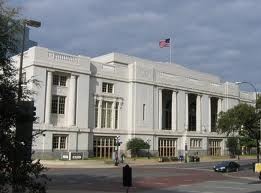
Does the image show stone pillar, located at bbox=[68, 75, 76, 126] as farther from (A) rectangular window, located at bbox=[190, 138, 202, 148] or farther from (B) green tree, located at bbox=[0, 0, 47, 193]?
(B) green tree, located at bbox=[0, 0, 47, 193]

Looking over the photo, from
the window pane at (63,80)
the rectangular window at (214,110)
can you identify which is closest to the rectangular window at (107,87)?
the window pane at (63,80)

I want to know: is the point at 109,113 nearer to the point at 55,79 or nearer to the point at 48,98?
the point at 55,79

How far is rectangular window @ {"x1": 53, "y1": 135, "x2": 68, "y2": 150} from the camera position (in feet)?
243

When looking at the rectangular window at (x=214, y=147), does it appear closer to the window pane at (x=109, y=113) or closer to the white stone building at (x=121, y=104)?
the white stone building at (x=121, y=104)

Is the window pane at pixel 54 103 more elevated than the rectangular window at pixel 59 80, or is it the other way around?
the rectangular window at pixel 59 80

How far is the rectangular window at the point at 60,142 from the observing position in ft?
243

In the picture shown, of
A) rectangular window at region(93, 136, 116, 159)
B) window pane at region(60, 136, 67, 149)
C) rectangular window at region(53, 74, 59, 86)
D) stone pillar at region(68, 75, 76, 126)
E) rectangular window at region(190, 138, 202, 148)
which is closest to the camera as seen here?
window pane at region(60, 136, 67, 149)

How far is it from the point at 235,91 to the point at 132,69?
35543 millimetres

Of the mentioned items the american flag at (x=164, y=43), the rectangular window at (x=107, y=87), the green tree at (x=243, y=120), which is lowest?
the green tree at (x=243, y=120)

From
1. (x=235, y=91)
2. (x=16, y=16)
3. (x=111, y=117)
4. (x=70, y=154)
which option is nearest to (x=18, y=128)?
(x=16, y=16)

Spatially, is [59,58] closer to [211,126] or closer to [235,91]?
[211,126]

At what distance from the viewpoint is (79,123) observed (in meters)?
77.5

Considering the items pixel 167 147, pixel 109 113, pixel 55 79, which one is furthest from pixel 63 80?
pixel 167 147

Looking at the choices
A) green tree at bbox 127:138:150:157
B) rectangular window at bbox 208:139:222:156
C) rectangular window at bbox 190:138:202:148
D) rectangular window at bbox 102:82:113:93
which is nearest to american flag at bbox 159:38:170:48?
rectangular window at bbox 102:82:113:93
